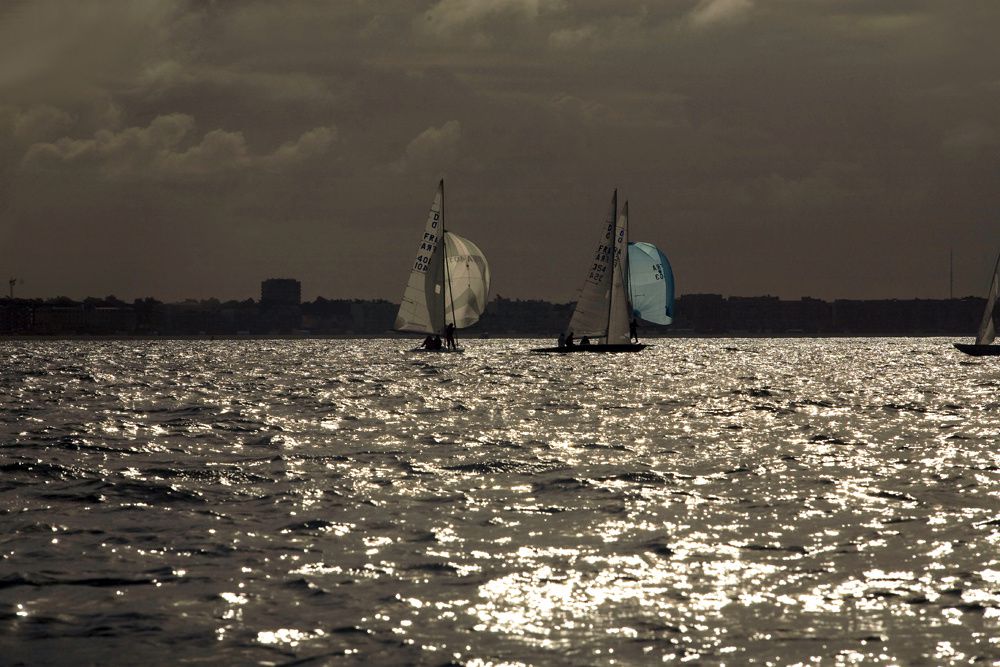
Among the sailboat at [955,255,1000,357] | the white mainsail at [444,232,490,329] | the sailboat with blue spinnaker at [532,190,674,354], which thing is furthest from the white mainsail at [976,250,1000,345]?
the white mainsail at [444,232,490,329]

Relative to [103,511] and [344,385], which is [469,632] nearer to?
[103,511]

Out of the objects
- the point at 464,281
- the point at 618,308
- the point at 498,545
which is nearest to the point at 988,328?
the point at 618,308

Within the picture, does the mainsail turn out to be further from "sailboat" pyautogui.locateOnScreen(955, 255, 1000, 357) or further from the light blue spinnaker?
"sailboat" pyautogui.locateOnScreen(955, 255, 1000, 357)

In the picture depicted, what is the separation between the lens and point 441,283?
10225 cm

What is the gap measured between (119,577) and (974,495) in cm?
1199

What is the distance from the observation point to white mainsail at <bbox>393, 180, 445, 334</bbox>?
100562 millimetres

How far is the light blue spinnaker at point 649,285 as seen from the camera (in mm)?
111688

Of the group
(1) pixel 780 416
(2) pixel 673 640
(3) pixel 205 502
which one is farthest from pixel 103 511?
(1) pixel 780 416

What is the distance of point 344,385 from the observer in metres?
58.8

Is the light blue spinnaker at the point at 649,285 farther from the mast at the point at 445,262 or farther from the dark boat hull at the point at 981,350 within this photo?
the dark boat hull at the point at 981,350

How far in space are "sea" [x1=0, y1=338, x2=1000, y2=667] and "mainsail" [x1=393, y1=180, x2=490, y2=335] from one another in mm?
68300

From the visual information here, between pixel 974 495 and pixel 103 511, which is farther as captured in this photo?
pixel 974 495

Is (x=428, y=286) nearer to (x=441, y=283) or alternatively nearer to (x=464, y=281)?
(x=441, y=283)

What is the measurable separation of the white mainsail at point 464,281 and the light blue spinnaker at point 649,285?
1250 cm
